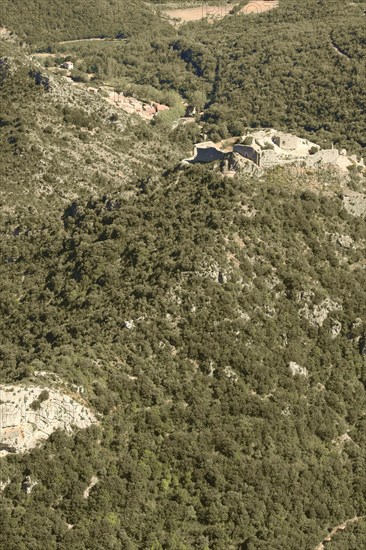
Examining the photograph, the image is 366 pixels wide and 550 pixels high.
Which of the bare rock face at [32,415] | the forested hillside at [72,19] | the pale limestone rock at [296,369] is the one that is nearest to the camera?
the bare rock face at [32,415]

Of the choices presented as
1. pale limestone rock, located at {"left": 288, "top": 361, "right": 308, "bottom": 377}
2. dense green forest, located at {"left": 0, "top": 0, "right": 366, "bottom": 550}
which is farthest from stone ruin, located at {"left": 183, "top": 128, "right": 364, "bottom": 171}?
pale limestone rock, located at {"left": 288, "top": 361, "right": 308, "bottom": 377}

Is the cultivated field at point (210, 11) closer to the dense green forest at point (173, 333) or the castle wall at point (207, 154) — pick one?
the dense green forest at point (173, 333)

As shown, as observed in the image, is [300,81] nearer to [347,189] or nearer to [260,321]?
[347,189]

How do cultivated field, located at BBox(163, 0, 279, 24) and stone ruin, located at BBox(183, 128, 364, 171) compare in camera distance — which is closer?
stone ruin, located at BBox(183, 128, 364, 171)

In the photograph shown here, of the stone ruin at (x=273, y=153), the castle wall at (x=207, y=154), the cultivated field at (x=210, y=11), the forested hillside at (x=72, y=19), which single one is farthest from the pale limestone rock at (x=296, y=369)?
the cultivated field at (x=210, y=11)

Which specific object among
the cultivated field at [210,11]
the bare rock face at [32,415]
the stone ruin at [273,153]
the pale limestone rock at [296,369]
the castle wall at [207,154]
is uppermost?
the stone ruin at [273,153]

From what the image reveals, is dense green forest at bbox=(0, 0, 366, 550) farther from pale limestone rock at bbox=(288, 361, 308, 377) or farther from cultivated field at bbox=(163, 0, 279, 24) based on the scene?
cultivated field at bbox=(163, 0, 279, 24)
